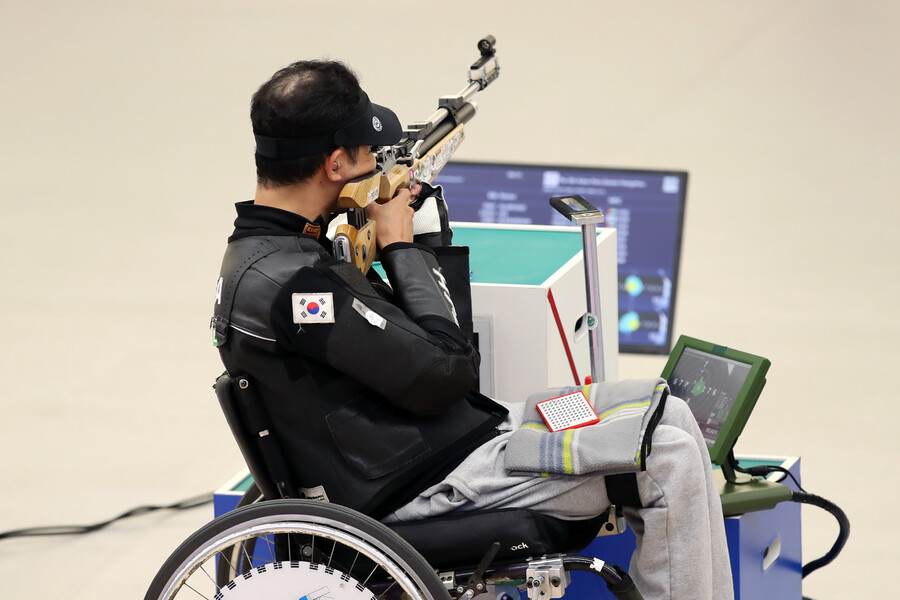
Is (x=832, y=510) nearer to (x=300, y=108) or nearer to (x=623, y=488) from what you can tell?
(x=623, y=488)

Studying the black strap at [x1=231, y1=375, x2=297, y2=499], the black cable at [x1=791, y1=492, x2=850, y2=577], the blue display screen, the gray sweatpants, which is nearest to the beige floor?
the blue display screen

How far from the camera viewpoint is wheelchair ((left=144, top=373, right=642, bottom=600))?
179 cm

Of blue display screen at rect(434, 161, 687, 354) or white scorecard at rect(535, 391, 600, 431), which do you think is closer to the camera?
white scorecard at rect(535, 391, 600, 431)

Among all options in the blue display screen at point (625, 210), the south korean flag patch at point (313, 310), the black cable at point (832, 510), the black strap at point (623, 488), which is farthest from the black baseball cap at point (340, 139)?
the blue display screen at point (625, 210)

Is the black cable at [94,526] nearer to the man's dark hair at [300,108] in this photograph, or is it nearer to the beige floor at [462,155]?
the beige floor at [462,155]

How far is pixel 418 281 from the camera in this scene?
202cm

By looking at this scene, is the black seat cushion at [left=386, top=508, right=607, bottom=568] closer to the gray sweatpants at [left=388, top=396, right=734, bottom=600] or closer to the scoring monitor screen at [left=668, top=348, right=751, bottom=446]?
the gray sweatpants at [left=388, top=396, right=734, bottom=600]

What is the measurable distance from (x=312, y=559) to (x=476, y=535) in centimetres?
24

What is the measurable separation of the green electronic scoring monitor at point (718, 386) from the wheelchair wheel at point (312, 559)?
30.4 inches

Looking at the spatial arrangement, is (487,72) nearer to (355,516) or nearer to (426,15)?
(355,516)

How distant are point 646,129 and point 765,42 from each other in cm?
114

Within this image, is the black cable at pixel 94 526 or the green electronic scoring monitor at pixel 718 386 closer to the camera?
the green electronic scoring monitor at pixel 718 386

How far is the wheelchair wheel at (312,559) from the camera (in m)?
1.79

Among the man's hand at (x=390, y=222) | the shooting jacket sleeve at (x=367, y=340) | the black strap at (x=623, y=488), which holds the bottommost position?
the black strap at (x=623, y=488)
